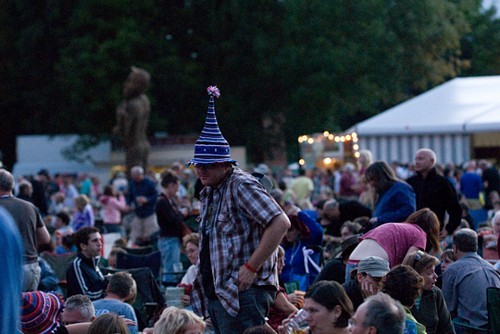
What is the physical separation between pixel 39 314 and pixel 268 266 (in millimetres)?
1410

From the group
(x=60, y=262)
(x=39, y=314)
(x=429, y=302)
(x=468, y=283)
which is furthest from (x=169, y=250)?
(x=39, y=314)

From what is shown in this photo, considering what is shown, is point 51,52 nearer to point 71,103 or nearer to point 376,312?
point 71,103

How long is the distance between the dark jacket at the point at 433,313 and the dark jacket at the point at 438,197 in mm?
2885

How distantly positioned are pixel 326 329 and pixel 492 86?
18.0 meters

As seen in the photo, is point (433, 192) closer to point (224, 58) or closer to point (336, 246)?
point (336, 246)

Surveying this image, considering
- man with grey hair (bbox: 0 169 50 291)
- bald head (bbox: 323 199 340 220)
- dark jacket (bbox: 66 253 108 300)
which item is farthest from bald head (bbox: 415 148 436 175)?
man with grey hair (bbox: 0 169 50 291)

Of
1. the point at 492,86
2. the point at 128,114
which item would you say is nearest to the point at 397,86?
the point at 128,114

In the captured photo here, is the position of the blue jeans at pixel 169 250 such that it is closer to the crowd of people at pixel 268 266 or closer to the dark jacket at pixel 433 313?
the crowd of people at pixel 268 266

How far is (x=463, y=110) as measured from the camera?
2131 centimetres

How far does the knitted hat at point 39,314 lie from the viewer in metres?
5.96

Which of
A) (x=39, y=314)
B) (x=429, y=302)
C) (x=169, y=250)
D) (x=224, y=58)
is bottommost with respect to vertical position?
(x=169, y=250)

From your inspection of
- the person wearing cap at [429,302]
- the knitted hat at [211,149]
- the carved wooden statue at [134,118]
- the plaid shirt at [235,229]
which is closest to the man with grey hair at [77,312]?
the plaid shirt at [235,229]

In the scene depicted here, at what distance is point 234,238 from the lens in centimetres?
552

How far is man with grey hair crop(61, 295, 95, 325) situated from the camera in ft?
22.0
